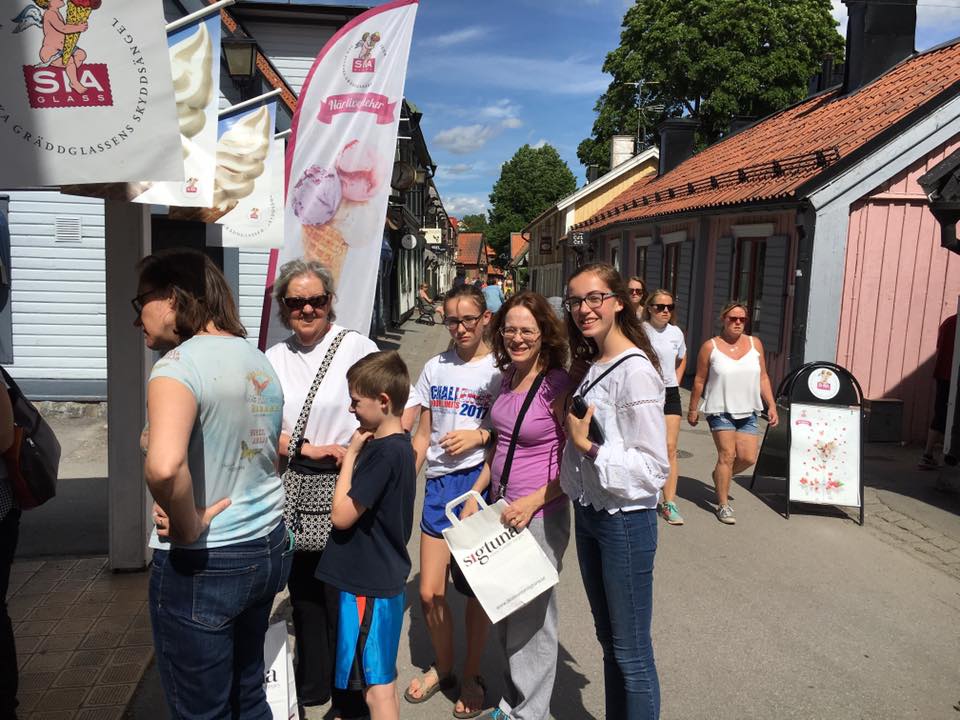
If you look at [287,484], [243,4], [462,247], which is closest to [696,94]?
[243,4]

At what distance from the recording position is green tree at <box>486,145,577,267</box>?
65062 millimetres

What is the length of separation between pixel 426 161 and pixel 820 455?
28.7 metres

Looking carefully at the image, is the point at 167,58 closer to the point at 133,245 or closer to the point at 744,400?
the point at 133,245

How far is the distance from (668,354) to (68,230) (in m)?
7.58

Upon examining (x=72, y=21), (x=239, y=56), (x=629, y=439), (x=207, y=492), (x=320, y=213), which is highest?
(x=239, y=56)

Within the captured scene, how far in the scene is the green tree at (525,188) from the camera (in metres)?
65.1

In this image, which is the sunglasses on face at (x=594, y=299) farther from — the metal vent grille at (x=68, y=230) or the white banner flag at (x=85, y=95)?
the metal vent grille at (x=68, y=230)

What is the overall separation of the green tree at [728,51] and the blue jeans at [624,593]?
1107 inches

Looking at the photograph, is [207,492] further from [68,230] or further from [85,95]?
[68,230]

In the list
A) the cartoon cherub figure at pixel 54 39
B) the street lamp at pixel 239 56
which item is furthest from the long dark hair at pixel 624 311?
the street lamp at pixel 239 56

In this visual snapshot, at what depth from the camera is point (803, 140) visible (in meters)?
12.2

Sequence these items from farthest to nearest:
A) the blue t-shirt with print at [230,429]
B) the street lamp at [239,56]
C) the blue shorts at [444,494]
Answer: the street lamp at [239,56] < the blue shorts at [444,494] < the blue t-shirt with print at [230,429]

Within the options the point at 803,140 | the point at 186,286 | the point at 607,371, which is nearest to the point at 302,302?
the point at 186,286

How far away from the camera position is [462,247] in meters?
100
